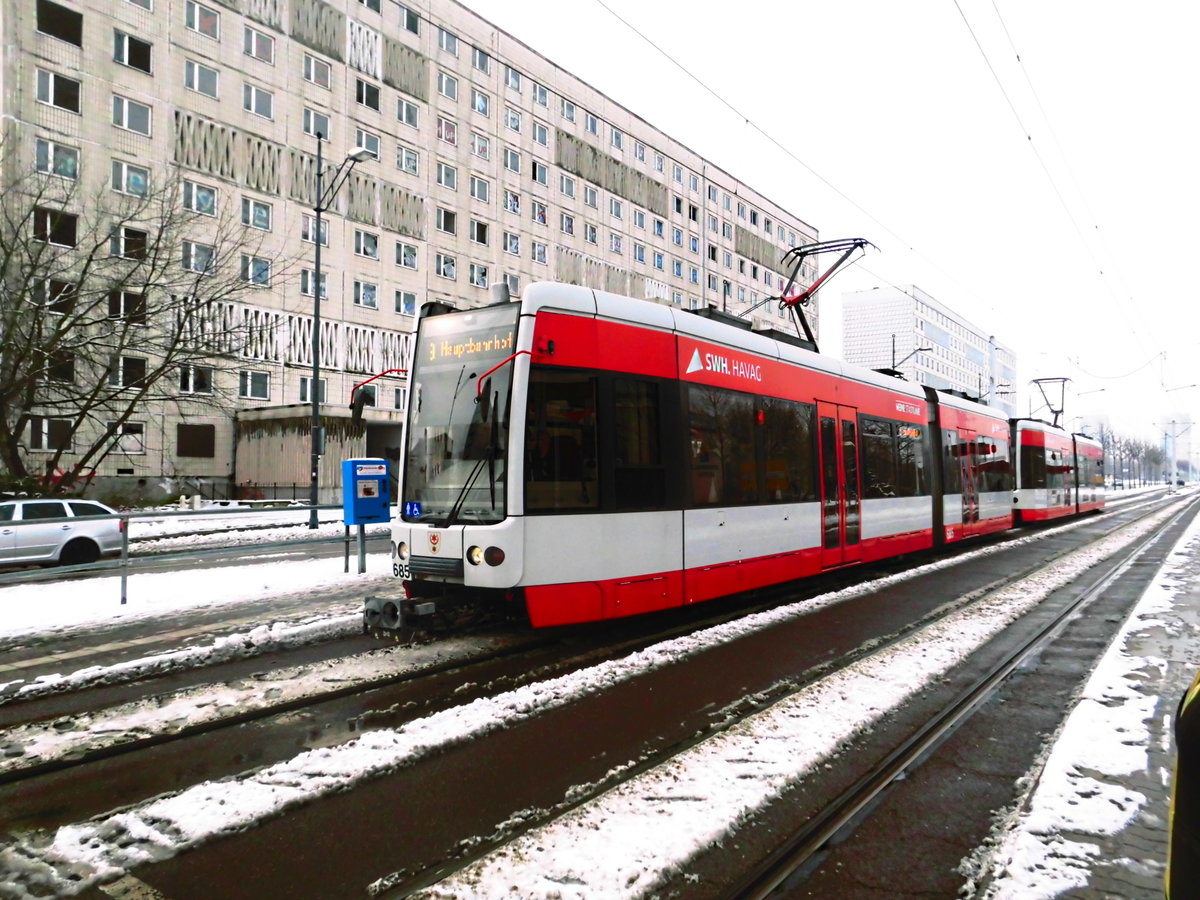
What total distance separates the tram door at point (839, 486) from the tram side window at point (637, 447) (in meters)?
3.83

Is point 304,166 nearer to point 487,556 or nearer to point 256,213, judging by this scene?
point 256,213

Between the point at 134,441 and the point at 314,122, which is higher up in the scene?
the point at 314,122

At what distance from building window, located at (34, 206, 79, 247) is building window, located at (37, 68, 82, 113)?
428 centimetres

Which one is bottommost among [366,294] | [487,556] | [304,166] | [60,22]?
[487,556]

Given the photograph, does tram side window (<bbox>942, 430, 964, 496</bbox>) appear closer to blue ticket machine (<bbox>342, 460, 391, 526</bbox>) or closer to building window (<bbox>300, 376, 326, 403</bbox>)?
blue ticket machine (<bbox>342, 460, 391, 526</bbox>)

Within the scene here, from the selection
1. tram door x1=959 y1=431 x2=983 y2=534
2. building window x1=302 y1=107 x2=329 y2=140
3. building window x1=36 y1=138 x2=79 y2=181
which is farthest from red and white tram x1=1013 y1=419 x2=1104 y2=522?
building window x1=36 y1=138 x2=79 y2=181

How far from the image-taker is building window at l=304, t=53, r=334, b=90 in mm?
33125

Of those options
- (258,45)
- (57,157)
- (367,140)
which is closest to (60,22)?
(57,157)

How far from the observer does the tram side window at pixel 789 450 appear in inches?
344

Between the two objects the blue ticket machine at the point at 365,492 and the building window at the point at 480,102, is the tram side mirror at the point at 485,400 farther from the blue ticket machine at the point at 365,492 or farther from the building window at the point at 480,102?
the building window at the point at 480,102

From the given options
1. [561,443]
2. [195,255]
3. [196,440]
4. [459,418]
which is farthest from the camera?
[196,440]

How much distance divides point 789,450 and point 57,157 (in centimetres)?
2989

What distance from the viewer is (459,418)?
6.55 m

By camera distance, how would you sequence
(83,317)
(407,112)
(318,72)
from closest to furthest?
(83,317) < (318,72) < (407,112)
